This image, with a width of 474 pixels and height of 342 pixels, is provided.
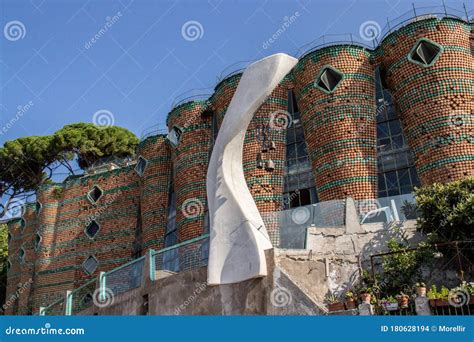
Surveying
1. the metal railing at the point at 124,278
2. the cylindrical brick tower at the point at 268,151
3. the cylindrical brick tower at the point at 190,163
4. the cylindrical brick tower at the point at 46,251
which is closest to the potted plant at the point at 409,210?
the cylindrical brick tower at the point at 268,151

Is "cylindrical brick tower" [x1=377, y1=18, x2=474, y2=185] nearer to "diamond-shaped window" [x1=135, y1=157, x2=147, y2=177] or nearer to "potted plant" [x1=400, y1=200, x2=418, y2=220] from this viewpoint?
"potted plant" [x1=400, y1=200, x2=418, y2=220]

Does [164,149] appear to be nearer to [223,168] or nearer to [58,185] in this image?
[58,185]

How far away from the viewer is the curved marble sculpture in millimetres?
10203

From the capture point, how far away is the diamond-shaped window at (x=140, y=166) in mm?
23188

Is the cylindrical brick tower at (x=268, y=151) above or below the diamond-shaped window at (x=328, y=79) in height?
below

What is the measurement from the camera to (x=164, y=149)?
22.7m

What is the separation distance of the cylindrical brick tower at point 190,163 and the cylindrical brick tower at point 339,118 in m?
4.14

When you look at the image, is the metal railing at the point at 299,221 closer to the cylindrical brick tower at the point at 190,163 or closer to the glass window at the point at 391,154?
the glass window at the point at 391,154

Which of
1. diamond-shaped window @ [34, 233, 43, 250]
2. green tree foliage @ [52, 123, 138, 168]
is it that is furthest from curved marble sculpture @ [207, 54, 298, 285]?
green tree foliage @ [52, 123, 138, 168]

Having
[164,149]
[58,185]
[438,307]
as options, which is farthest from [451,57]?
[58,185]

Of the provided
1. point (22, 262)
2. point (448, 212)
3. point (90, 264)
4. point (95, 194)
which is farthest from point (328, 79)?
point (22, 262)

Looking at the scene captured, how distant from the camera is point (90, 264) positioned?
2383cm

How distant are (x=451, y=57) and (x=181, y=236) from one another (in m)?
10.8

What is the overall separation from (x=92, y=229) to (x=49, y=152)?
10.2m
